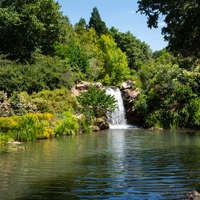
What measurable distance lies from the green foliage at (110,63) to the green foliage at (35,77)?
20.7 metres

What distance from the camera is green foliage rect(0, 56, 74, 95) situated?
1875 cm

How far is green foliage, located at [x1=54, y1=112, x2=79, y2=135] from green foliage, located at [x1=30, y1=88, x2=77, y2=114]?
0.96 metres

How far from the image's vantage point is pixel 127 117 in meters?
23.8

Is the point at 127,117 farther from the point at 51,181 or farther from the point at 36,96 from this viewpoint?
the point at 51,181

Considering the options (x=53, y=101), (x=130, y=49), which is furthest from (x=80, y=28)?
(x=53, y=101)

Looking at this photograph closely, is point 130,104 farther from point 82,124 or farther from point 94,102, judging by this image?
point 82,124

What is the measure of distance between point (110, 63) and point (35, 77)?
25.3 meters

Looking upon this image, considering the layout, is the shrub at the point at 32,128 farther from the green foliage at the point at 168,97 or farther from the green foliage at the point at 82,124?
the green foliage at the point at 168,97

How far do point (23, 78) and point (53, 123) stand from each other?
6295 mm

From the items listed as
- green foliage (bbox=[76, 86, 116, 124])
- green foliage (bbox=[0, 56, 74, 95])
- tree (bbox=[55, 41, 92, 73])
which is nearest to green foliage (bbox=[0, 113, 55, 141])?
green foliage (bbox=[76, 86, 116, 124])

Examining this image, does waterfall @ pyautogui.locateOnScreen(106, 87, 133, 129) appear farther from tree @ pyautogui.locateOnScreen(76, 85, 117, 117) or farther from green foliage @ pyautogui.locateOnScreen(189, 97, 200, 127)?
green foliage @ pyautogui.locateOnScreen(189, 97, 200, 127)

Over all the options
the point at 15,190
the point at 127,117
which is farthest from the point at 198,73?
the point at 15,190

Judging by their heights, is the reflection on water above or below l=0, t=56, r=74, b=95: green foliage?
below

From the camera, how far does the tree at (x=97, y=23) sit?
57.3 m
